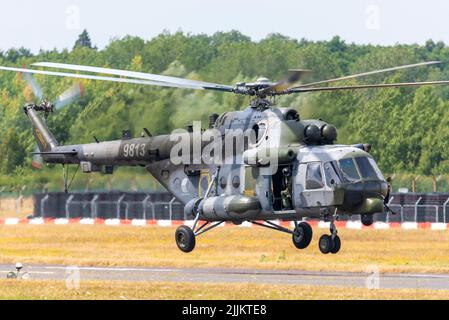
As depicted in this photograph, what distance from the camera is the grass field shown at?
2439cm

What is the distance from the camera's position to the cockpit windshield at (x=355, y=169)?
2931 centimetres

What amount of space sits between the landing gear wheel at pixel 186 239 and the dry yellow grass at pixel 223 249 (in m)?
1.22

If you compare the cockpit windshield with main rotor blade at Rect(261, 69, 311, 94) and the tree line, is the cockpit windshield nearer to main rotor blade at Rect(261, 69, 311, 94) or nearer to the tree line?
main rotor blade at Rect(261, 69, 311, 94)

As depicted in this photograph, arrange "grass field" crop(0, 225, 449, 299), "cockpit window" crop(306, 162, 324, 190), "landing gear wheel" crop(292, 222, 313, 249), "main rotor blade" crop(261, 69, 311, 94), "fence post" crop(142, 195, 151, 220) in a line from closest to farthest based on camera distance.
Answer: "grass field" crop(0, 225, 449, 299) < "main rotor blade" crop(261, 69, 311, 94) < "cockpit window" crop(306, 162, 324, 190) < "landing gear wheel" crop(292, 222, 313, 249) < "fence post" crop(142, 195, 151, 220)

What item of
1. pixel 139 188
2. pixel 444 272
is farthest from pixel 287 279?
pixel 139 188

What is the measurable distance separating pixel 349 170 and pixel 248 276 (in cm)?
365

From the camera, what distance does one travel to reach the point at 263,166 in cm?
3061

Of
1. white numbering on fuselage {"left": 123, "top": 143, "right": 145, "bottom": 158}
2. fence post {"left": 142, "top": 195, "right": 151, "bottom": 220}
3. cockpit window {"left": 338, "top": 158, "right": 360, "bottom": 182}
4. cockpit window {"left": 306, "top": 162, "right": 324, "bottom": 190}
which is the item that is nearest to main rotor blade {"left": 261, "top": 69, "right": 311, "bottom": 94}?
cockpit window {"left": 306, "top": 162, "right": 324, "bottom": 190}

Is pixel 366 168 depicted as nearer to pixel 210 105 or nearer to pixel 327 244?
pixel 327 244

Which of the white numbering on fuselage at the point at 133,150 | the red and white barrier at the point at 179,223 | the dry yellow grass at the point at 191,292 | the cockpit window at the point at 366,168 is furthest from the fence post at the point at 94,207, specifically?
the dry yellow grass at the point at 191,292

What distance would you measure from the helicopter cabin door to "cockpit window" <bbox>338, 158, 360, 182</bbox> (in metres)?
0.52

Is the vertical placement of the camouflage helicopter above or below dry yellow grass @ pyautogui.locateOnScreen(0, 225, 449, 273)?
above

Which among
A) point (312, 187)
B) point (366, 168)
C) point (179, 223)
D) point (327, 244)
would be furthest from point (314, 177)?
point (179, 223)

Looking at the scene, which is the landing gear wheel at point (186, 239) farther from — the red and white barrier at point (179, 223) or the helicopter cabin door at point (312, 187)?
the red and white barrier at point (179, 223)
